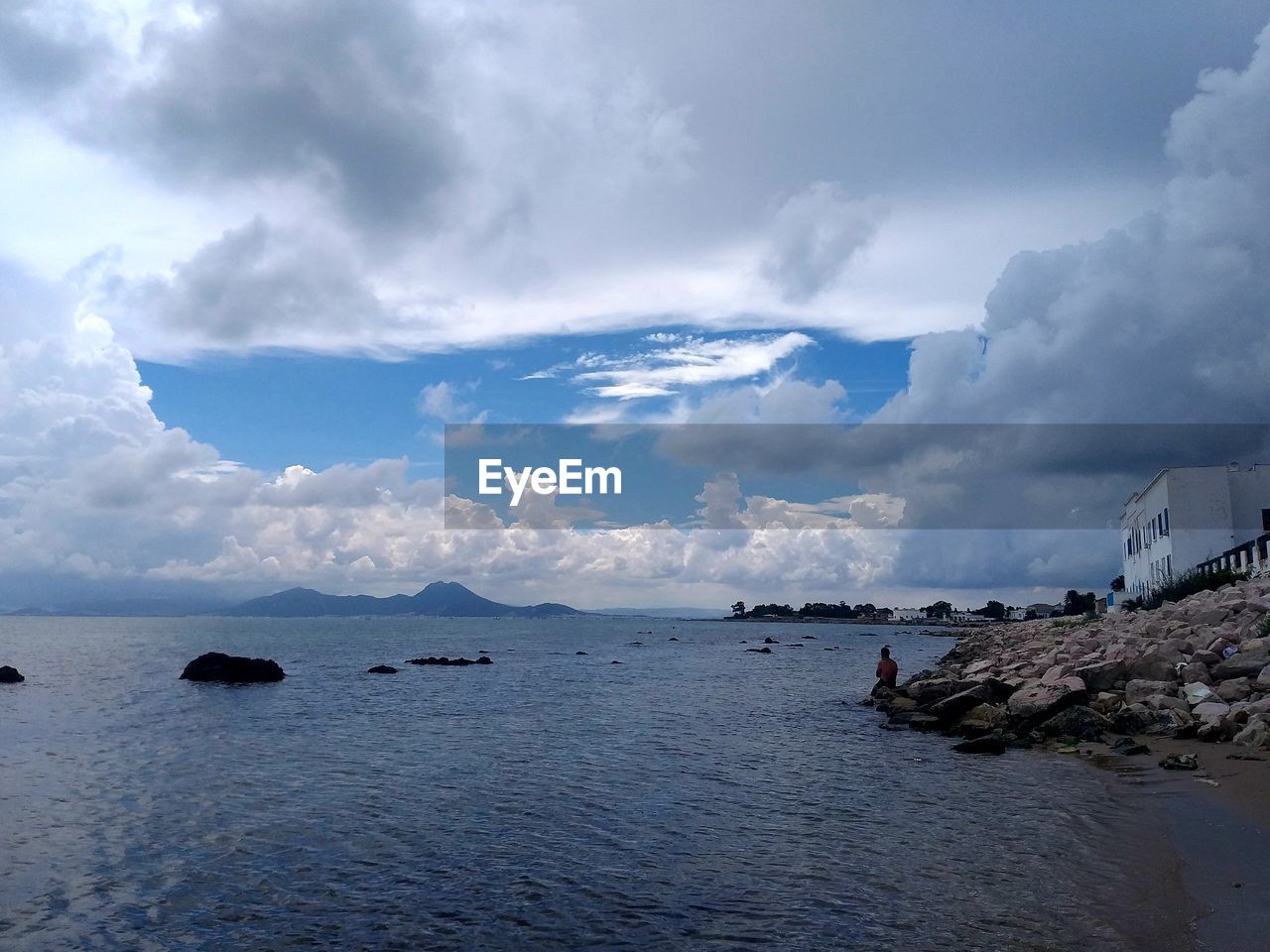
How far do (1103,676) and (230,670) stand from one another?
42.3 m

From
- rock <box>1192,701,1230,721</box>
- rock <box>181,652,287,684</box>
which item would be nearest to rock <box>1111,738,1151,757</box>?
rock <box>1192,701,1230,721</box>

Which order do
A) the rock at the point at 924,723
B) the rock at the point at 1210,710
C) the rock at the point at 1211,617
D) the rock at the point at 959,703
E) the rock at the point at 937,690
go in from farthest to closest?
the rock at the point at 937,690, the rock at the point at 1211,617, the rock at the point at 959,703, the rock at the point at 924,723, the rock at the point at 1210,710

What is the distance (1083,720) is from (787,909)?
580 inches

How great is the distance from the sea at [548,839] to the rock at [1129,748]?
115 centimetres

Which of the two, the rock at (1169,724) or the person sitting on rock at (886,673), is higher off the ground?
the rock at (1169,724)

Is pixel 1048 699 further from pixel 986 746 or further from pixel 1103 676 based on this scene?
pixel 986 746

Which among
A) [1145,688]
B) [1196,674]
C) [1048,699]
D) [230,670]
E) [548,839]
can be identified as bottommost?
[230,670]

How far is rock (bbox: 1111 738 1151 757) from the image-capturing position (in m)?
19.6

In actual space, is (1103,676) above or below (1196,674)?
below

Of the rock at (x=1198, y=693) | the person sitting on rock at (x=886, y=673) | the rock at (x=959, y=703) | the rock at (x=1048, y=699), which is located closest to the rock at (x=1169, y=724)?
the rock at (x=1198, y=693)

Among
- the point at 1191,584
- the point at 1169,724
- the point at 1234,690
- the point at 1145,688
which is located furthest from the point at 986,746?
the point at 1191,584

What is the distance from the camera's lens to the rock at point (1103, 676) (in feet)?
81.9

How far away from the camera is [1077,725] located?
2223 cm

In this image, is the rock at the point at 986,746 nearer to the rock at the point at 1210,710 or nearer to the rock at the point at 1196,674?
the rock at the point at 1210,710
